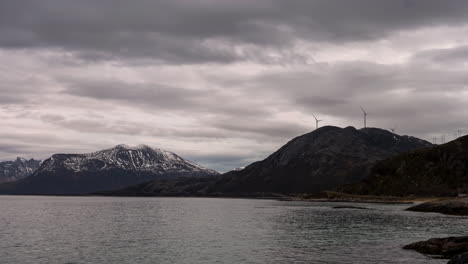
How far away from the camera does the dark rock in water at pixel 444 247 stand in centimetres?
6881

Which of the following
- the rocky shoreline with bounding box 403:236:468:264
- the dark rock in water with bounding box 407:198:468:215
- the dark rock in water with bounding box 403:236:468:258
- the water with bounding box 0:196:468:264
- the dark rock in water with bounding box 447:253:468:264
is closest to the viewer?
the dark rock in water with bounding box 447:253:468:264

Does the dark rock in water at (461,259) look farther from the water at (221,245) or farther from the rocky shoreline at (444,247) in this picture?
the rocky shoreline at (444,247)

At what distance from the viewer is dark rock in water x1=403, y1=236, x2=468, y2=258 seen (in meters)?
68.8

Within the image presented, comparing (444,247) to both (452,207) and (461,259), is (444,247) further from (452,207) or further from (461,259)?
(452,207)

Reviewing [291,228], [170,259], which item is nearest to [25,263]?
[170,259]

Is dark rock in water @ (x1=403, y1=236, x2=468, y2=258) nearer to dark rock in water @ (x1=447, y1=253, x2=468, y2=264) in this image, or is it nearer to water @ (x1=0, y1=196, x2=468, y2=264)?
water @ (x1=0, y1=196, x2=468, y2=264)

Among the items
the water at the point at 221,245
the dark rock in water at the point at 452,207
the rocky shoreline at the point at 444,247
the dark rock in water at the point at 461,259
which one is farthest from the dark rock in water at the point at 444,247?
the dark rock in water at the point at 452,207

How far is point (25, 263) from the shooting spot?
212ft

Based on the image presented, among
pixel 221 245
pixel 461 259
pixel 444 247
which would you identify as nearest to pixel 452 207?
pixel 444 247

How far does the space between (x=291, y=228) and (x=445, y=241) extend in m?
51.3

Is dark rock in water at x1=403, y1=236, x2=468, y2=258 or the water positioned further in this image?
dark rock in water at x1=403, y1=236, x2=468, y2=258

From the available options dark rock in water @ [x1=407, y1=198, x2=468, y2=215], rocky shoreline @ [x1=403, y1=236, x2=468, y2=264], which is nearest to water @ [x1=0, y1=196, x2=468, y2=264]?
rocky shoreline @ [x1=403, y1=236, x2=468, y2=264]

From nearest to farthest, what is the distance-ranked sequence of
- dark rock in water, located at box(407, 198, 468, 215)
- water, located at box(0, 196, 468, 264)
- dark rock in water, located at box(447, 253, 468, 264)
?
dark rock in water, located at box(447, 253, 468, 264)
water, located at box(0, 196, 468, 264)
dark rock in water, located at box(407, 198, 468, 215)

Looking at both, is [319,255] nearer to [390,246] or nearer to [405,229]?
[390,246]
